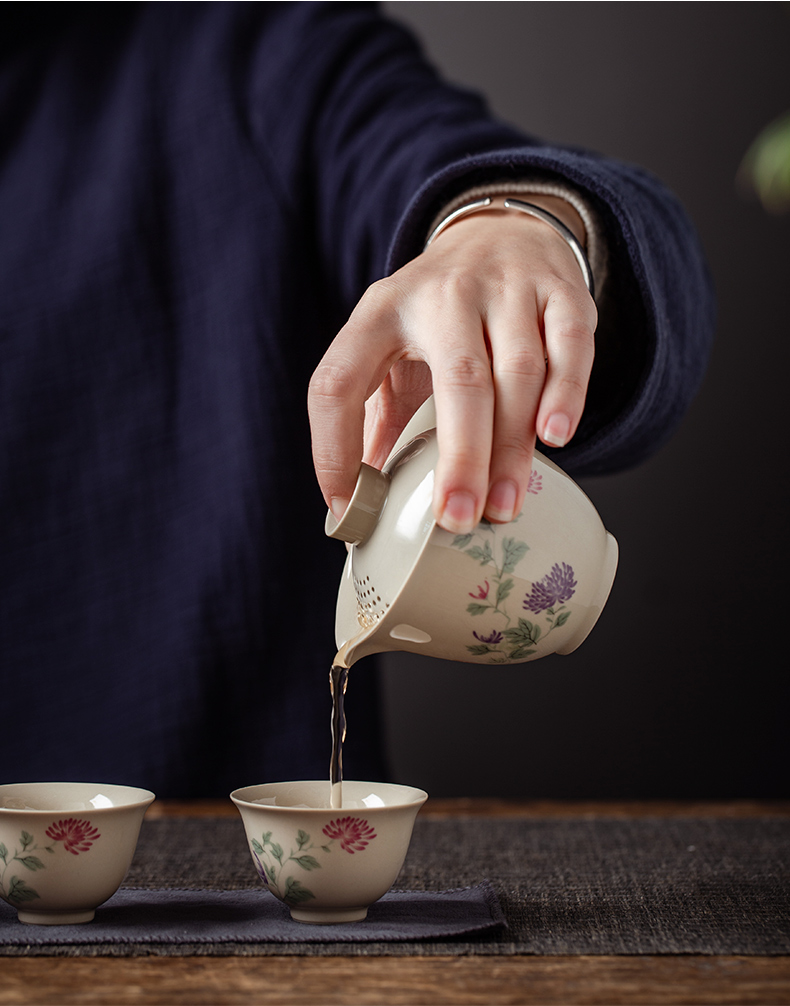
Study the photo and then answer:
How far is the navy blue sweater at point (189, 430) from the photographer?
1267 mm

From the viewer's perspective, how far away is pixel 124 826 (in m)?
0.66

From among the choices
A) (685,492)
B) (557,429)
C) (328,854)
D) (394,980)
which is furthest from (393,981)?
(685,492)

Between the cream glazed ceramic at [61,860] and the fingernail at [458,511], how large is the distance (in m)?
0.31

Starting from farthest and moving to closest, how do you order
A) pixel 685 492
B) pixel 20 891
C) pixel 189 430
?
pixel 685 492 < pixel 189 430 < pixel 20 891

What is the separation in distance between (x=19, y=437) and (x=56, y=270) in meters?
0.24

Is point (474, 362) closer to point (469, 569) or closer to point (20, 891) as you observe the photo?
point (469, 569)

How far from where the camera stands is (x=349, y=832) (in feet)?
2.10

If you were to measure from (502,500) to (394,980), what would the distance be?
0.29 m

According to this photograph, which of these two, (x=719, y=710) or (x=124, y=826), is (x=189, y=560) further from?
(x=719, y=710)

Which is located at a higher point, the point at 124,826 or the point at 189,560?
the point at 189,560

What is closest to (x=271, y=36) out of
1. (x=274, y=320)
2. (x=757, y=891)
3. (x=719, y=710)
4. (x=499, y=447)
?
(x=274, y=320)

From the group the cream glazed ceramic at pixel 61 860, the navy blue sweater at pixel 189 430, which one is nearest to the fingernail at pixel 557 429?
the cream glazed ceramic at pixel 61 860

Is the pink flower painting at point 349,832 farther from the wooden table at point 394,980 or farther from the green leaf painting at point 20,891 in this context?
the green leaf painting at point 20,891

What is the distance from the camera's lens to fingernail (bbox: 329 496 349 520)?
0.67 meters
